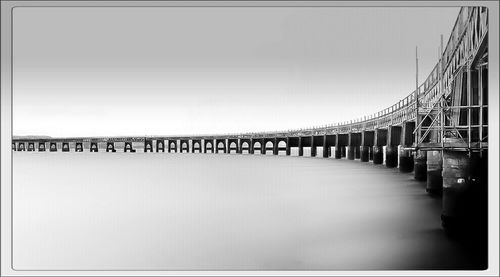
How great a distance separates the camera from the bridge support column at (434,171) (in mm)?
19875

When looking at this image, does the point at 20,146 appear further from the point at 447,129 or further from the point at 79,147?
the point at 447,129

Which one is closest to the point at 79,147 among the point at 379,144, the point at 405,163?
the point at 379,144

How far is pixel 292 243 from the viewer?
13055 millimetres

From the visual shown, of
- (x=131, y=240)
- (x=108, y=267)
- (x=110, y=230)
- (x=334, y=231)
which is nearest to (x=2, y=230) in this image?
Result: (x=108, y=267)

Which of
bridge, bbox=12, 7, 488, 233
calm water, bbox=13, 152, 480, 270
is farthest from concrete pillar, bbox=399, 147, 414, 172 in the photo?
calm water, bbox=13, 152, 480, 270

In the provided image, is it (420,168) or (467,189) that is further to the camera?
(420,168)

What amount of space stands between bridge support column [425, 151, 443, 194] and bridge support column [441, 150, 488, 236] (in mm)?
7947

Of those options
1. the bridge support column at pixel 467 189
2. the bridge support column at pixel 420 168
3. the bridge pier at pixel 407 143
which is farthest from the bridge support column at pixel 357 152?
the bridge support column at pixel 467 189

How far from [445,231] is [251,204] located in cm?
1054

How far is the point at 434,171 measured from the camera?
2034cm

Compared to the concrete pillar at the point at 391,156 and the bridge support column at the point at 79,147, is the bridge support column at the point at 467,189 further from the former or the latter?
the bridge support column at the point at 79,147

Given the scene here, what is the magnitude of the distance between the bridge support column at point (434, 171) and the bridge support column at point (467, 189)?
26.1 feet

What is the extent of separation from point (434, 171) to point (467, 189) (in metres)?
8.97

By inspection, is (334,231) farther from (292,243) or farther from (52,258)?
(52,258)
